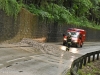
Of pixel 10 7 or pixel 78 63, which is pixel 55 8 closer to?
pixel 10 7

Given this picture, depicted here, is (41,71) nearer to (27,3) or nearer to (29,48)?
(29,48)

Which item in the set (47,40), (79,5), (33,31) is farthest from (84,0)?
(33,31)

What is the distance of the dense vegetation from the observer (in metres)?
27.2

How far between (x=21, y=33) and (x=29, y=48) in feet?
14.7

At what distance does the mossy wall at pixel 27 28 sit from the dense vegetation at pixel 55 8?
72 centimetres

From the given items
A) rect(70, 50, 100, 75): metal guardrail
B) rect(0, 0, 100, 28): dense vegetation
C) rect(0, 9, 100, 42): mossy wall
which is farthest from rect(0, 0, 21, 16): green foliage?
rect(70, 50, 100, 75): metal guardrail

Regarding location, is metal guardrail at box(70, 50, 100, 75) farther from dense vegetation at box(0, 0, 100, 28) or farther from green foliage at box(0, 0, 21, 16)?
dense vegetation at box(0, 0, 100, 28)

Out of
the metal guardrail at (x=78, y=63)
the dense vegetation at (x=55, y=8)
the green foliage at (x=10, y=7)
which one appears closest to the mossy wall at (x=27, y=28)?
the green foliage at (x=10, y=7)

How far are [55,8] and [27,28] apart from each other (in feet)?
34.8

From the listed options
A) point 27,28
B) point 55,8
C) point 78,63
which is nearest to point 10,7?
point 27,28

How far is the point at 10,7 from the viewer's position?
87.7 ft

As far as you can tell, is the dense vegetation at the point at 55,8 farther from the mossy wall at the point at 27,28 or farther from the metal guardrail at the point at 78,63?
the metal guardrail at the point at 78,63

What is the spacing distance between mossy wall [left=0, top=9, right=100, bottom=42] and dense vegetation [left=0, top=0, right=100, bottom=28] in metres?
0.72

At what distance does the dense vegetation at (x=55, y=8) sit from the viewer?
89.4 ft
